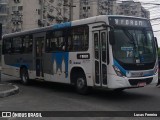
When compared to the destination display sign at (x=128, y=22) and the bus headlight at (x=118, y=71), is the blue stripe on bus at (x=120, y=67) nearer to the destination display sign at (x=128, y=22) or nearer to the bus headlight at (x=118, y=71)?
the bus headlight at (x=118, y=71)

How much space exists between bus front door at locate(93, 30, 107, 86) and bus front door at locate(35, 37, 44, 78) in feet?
15.1

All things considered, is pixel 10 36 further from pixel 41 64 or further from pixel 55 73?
pixel 55 73

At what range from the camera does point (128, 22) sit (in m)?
12.4

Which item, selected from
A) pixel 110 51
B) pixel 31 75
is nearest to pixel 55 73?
pixel 31 75

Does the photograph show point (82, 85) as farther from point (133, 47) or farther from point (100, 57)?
point (133, 47)

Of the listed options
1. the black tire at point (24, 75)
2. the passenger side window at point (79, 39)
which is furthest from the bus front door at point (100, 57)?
the black tire at point (24, 75)

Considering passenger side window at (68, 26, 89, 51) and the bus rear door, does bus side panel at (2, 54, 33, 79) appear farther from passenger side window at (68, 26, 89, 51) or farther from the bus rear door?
passenger side window at (68, 26, 89, 51)

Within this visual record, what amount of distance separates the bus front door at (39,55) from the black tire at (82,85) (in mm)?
3257

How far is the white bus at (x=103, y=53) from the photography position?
11.8 m

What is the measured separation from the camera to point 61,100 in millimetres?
12188

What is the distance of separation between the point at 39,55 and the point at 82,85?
159 inches

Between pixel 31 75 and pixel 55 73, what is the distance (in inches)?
106

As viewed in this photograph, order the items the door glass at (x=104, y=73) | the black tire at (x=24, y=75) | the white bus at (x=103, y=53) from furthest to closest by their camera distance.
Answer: the black tire at (x=24, y=75)
the door glass at (x=104, y=73)
the white bus at (x=103, y=53)

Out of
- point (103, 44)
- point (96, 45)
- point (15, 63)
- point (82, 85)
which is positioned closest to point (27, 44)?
point (15, 63)
